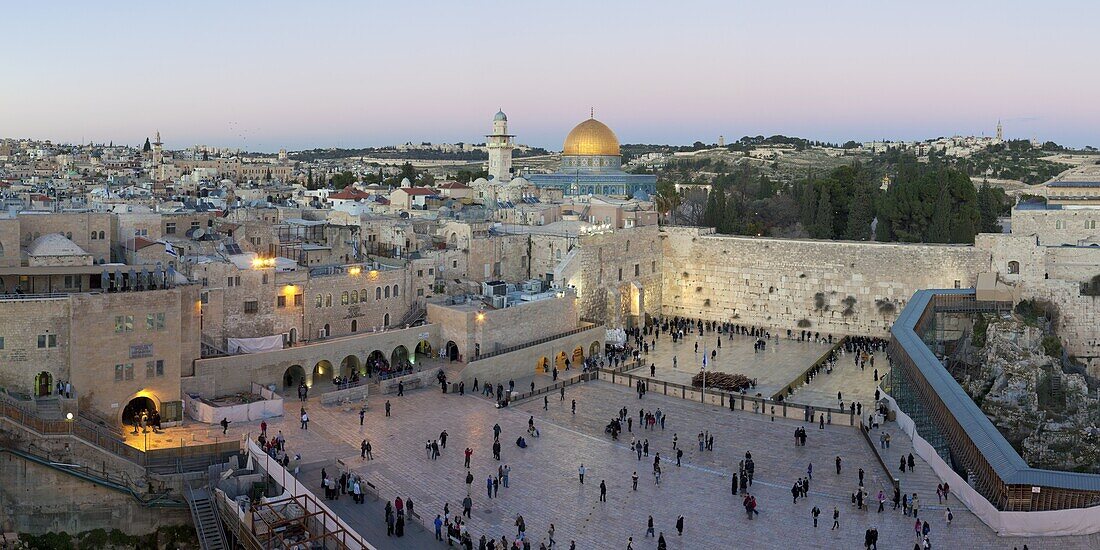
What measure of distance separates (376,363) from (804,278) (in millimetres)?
18583

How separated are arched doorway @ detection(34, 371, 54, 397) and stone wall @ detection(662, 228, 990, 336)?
25771 mm

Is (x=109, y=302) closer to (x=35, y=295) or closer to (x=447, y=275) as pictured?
(x=35, y=295)

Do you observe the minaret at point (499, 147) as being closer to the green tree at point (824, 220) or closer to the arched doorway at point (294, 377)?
the green tree at point (824, 220)

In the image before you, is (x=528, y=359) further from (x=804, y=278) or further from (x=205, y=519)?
(x=804, y=278)

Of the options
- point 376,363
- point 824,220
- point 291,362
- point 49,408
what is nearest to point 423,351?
point 376,363

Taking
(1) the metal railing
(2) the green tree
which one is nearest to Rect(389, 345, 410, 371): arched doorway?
(1) the metal railing

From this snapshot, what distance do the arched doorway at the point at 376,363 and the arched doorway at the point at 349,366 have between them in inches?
13.8

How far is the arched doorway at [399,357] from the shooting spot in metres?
29.0

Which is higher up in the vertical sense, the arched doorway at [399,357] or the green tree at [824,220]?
the green tree at [824,220]

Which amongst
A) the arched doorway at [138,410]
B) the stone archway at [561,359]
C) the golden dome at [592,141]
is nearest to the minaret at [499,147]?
the golden dome at [592,141]

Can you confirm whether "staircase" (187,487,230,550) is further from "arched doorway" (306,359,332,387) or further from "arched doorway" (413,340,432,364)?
"arched doorway" (413,340,432,364)

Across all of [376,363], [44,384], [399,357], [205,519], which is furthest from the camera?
[399,357]

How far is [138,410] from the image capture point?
76.3 ft

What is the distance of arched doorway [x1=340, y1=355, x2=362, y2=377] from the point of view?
2772 centimetres
